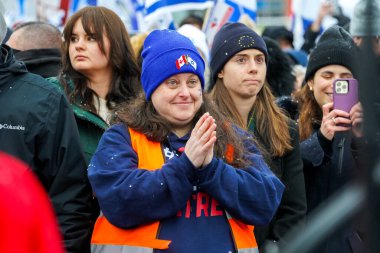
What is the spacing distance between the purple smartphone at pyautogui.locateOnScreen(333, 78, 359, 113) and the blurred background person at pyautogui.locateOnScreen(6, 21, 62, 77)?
69.6 inches

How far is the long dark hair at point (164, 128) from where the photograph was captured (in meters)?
3.36

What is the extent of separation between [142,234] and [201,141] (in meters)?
0.44

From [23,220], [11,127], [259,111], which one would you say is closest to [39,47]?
[259,111]

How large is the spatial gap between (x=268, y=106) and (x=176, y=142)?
1.14 metres

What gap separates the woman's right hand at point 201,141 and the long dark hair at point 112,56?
54.3 inches

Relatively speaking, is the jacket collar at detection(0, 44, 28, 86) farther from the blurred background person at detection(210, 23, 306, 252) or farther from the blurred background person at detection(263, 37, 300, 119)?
the blurred background person at detection(263, 37, 300, 119)

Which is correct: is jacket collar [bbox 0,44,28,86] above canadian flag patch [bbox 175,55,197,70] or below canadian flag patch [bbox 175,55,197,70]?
below

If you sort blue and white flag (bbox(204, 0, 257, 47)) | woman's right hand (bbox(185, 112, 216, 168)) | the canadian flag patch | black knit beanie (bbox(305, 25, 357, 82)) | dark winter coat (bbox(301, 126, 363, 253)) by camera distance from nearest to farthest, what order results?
woman's right hand (bbox(185, 112, 216, 168)), the canadian flag patch, dark winter coat (bbox(301, 126, 363, 253)), black knit beanie (bbox(305, 25, 357, 82)), blue and white flag (bbox(204, 0, 257, 47))

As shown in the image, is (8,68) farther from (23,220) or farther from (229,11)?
(229,11)

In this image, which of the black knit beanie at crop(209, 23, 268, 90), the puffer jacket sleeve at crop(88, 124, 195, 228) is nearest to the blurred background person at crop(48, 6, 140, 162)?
the black knit beanie at crop(209, 23, 268, 90)

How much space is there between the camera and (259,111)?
14.2 feet

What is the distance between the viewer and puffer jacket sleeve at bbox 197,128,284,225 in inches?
123

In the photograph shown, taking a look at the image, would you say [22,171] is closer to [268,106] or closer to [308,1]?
[268,106]

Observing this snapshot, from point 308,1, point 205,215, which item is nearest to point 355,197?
point 205,215
